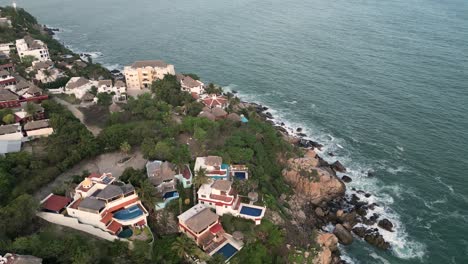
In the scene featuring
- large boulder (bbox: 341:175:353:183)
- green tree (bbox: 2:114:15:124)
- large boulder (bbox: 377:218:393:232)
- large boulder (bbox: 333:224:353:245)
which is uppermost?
green tree (bbox: 2:114:15:124)

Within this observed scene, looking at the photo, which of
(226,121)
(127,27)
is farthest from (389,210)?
(127,27)

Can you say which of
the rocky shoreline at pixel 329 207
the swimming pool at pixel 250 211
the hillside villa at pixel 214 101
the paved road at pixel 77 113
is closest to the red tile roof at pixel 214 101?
the hillside villa at pixel 214 101

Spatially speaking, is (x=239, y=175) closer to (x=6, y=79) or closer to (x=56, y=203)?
(x=56, y=203)

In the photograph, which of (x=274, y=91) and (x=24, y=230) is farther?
(x=274, y=91)

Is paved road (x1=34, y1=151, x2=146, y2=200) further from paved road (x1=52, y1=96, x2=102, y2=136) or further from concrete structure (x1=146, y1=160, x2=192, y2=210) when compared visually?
paved road (x1=52, y1=96, x2=102, y2=136)

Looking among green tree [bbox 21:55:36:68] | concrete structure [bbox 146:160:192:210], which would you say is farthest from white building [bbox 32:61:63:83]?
concrete structure [bbox 146:160:192:210]

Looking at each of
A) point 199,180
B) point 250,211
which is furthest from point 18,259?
point 250,211

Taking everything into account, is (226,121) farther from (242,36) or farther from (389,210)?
(242,36)

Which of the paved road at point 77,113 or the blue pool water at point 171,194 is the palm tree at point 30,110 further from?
the blue pool water at point 171,194
